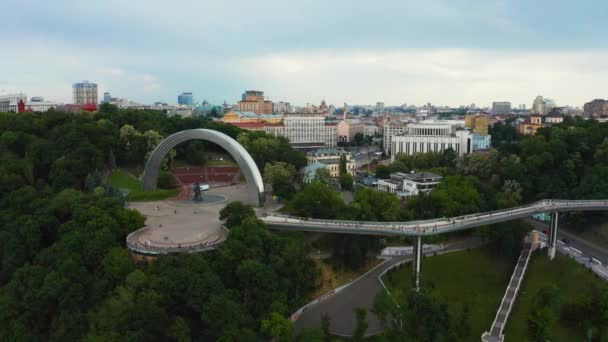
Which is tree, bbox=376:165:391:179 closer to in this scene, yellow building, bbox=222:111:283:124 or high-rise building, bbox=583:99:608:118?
yellow building, bbox=222:111:283:124

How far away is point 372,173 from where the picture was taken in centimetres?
6825

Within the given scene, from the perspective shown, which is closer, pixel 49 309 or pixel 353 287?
pixel 49 309

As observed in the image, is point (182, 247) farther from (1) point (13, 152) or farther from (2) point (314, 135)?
(2) point (314, 135)

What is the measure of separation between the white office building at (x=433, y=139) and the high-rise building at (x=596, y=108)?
79408 millimetres

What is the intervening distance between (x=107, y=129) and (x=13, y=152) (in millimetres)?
9089

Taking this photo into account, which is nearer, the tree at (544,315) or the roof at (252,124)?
the tree at (544,315)

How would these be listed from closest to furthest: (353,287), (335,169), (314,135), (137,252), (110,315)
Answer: (110,315), (137,252), (353,287), (335,169), (314,135)

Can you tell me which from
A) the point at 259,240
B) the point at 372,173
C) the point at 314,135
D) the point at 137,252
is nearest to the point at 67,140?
the point at 137,252

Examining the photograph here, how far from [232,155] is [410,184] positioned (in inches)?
870

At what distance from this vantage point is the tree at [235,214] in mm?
31172

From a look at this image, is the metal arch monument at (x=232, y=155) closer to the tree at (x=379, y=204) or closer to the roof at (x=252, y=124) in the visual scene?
the tree at (x=379, y=204)

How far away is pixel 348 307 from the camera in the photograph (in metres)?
29.8

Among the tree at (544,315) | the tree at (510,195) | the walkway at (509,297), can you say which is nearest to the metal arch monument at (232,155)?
the walkway at (509,297)

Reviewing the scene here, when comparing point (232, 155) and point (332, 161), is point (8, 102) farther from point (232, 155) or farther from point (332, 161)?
point (232, 155)
